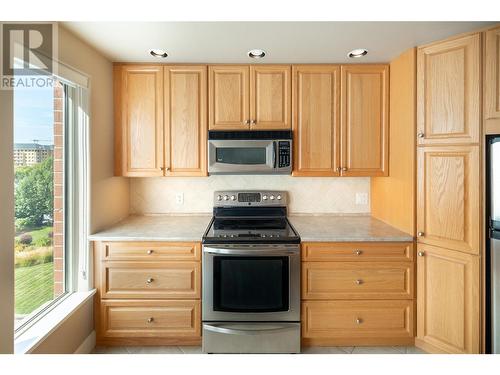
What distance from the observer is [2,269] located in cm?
126

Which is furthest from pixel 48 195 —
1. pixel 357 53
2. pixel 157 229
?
pixel 357 53

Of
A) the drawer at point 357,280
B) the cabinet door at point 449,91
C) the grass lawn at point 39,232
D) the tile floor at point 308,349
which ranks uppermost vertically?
the cabinet door at point 449,91

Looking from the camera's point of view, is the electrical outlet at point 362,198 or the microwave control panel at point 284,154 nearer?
the microwave control panel at point 284,154

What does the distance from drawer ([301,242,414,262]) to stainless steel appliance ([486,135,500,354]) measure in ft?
1.43

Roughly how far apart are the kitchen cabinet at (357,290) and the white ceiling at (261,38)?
53.8 inches

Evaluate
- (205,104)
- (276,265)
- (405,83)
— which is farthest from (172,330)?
(405,83)

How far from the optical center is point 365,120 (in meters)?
2.32

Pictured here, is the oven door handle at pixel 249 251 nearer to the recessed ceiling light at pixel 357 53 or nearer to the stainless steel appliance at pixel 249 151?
the stainless steel appliance at pixel 249 151

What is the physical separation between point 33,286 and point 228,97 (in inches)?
70.9

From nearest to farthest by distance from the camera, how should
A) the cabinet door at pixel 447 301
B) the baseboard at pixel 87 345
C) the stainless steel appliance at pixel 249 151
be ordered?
1. the cabinet door at pixel 447 301
2. the baseboard at pixel 87 345
3. the stainless steel appliance at pixel 249 151

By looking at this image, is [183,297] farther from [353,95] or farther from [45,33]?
[353,95]

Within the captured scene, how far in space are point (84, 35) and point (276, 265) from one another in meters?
1.95

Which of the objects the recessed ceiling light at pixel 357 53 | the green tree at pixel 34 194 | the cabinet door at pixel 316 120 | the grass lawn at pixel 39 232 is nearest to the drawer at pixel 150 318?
the grass lawn at pixel 39 232

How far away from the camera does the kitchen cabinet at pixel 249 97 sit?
90.7 inches
